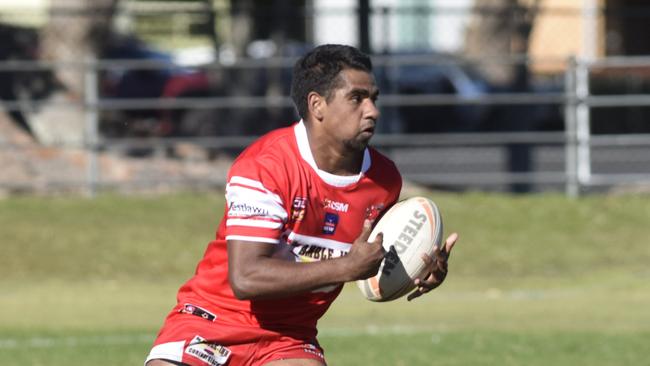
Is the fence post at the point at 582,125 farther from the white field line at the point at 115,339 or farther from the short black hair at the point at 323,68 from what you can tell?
the short black hair at the point at 323,68

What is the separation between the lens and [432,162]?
760 inches

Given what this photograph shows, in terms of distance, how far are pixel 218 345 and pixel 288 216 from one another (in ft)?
2.08

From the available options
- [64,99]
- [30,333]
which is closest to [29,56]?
[64,99]

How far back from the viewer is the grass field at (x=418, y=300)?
1032cm

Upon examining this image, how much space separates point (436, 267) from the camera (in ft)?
19.6

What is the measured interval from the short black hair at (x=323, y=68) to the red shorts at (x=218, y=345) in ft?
3.04

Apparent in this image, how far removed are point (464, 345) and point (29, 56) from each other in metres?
12.2

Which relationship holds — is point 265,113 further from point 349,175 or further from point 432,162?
point 349,175

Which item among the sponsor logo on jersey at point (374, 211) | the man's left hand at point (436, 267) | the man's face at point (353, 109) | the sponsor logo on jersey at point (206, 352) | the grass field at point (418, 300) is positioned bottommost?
the grass field at point (418, 300)

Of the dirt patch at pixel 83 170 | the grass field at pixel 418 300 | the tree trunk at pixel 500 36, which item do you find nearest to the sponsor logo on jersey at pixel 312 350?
the grass field at pixel 418 300

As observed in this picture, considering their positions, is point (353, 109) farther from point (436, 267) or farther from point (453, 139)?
point (453, 139)

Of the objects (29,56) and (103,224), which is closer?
(103,224)

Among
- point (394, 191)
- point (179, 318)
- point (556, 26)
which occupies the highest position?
point (394, 191)

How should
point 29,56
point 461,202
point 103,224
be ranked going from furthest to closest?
point 29,56
point 461,202
point 103,224
